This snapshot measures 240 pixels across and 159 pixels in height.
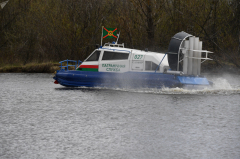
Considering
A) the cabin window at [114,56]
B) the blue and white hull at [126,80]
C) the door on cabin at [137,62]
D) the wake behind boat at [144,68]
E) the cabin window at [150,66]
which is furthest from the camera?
the cabin window at [114,56]

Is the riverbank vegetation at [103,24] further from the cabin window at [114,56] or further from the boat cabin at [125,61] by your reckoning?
the cabin window at [114,56]

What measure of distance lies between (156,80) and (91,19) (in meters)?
23.2

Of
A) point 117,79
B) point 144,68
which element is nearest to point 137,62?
point 144,68

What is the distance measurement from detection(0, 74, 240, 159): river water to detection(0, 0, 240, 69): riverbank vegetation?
16336 mm

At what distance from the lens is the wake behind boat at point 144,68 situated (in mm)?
17922

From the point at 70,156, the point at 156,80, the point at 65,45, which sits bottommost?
the point at 70,156

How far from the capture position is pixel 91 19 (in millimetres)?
40031

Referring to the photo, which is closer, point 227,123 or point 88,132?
point 88,132

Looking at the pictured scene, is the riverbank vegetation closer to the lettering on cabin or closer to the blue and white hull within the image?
the lettering on cabin

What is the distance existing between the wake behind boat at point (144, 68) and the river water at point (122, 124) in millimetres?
544

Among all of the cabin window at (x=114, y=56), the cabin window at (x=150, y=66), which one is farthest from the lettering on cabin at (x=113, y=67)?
the cabin window at (x=150, y=66)

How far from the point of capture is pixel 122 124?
11.1 m

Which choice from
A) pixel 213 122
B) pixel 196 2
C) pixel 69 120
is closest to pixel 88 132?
pixel 69 120

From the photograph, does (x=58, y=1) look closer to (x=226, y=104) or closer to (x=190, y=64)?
(x=190, y=64)
